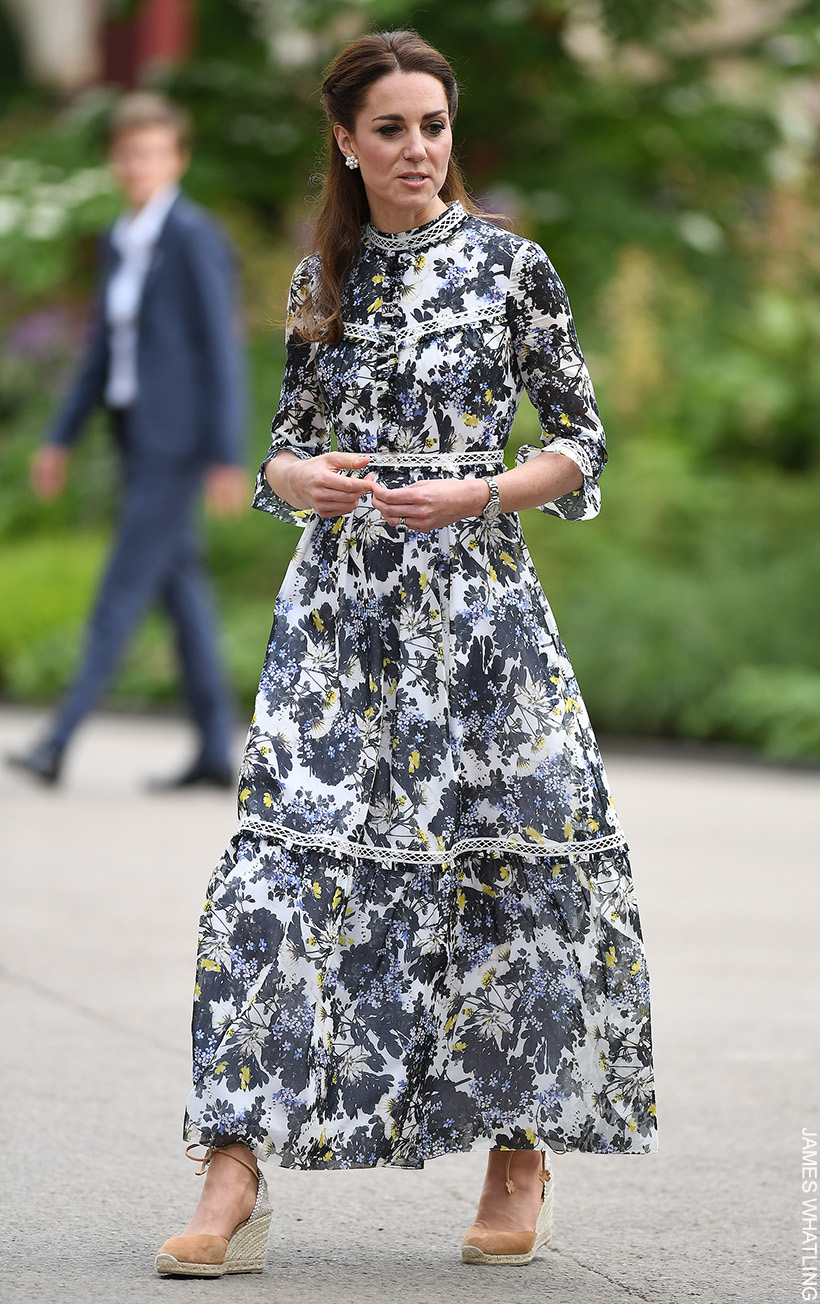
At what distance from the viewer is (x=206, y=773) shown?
27.6ft

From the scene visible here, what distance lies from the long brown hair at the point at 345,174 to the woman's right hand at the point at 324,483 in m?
0.20

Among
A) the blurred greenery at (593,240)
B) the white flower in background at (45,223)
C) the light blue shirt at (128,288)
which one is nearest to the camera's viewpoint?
the light blue shirt at (128,288)

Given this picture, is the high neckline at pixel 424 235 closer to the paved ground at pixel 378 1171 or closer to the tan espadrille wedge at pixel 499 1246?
the tan espadrille wedge at pixel 499 1246

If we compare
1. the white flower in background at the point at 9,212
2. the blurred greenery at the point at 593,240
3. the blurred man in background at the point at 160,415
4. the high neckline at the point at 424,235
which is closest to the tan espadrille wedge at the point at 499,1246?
the high neckline at the point at 424,235

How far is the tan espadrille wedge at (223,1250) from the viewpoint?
121 inches

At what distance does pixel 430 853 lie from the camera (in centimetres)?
320

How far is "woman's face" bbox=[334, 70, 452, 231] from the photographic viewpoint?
328cm

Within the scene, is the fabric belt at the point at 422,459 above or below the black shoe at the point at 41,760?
below

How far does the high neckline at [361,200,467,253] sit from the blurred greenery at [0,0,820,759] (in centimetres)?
893

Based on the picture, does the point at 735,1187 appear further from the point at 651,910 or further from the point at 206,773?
the point at 206,773

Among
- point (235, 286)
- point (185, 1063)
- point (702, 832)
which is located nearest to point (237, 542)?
point (235, 286)

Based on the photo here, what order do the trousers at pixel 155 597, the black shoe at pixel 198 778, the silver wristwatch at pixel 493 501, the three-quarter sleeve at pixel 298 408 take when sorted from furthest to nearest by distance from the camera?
the black shoe at pixel 198 778 < the trousers at pixel 155 597 < the three-quarter sleeve at pixel 298 408 < the silver wristwatch at pixel 493 501

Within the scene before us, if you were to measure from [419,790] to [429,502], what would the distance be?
0.43 m

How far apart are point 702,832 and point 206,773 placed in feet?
6.37
